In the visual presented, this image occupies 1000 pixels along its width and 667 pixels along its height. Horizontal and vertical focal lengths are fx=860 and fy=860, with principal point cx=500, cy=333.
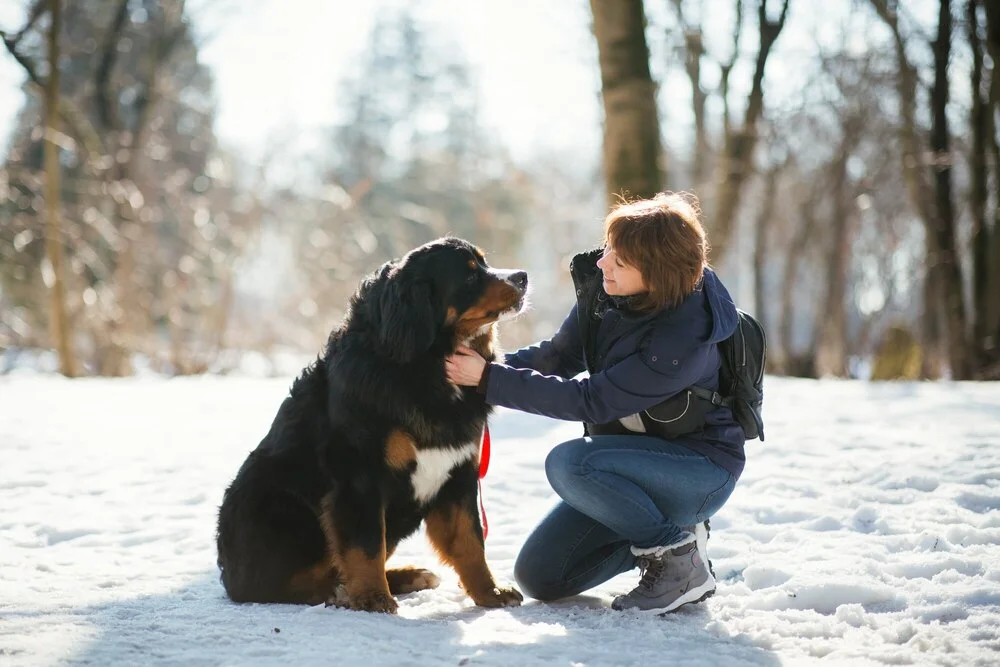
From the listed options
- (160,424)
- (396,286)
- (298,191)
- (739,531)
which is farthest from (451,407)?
(298,191)

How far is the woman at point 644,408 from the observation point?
305cm

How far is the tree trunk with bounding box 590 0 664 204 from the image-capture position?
7.39 metres

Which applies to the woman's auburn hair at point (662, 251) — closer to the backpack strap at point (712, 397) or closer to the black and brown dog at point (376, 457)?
the backpack strap at point (712, 397)

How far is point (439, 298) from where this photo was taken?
3.29m

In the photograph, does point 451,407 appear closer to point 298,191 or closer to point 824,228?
point 298,191

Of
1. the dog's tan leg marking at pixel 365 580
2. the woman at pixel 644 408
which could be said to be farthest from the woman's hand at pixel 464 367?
the dog's tan leg marking at pixel 365 580

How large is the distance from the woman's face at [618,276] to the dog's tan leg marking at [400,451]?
935mm

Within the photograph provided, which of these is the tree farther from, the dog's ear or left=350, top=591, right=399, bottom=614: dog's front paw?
left=350, top=591, right=399, bottom=614: dog's front paw

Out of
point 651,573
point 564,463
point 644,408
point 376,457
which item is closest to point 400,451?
point 376,457

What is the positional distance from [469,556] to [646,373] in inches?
39.1

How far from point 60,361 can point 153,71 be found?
23.3 ft

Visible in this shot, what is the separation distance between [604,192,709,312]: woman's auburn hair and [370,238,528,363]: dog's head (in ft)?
1.61

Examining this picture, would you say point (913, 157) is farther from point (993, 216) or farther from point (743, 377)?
point (743, 377)

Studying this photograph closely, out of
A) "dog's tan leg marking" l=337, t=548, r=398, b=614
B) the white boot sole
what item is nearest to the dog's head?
"dog's tan leg marking" l=337, t=548, r=398, b=614
